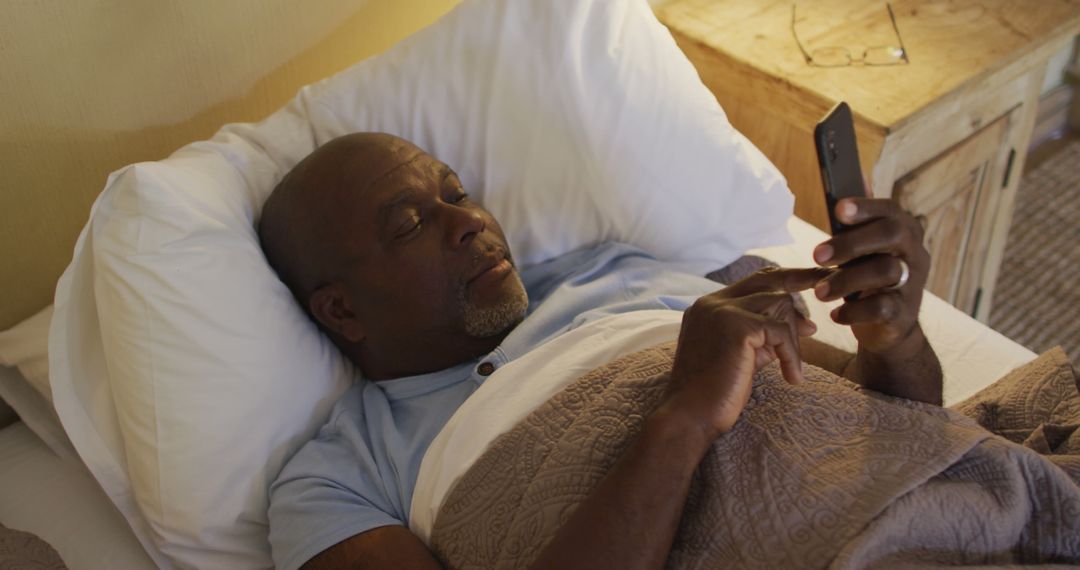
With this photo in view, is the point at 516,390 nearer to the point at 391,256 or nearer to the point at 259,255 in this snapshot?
the point at 391,256

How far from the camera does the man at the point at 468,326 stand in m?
0.92

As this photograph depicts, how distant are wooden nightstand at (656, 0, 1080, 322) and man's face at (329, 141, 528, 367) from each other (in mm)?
638

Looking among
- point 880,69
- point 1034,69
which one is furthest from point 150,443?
point 1034,69

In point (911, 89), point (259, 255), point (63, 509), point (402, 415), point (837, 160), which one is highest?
point (911, 89)

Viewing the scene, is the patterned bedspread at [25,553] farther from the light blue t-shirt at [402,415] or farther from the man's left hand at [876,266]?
the man's left hand at [876,266]

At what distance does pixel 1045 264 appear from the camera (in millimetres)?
2271

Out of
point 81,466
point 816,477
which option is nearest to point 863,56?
point 816,477

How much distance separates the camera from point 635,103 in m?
1.30

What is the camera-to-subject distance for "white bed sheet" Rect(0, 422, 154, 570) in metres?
1.13

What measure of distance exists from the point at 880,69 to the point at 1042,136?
1.39 m

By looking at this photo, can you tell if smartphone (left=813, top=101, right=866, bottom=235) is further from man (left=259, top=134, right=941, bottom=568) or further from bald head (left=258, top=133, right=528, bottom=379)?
bald head (left=258, top=133, right=528, bottom=379)

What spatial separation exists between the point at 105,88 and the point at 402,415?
547 mm

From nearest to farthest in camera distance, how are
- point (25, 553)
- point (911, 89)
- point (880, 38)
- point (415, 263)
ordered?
point (25, 553), point (415, 263), point (911, 89), point (880, 38)

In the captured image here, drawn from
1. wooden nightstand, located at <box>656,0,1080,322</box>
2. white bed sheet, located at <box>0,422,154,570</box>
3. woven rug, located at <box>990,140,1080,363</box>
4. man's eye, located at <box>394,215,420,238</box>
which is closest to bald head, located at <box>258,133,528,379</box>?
man's eye, located at <box>394,215,420,238</box>
